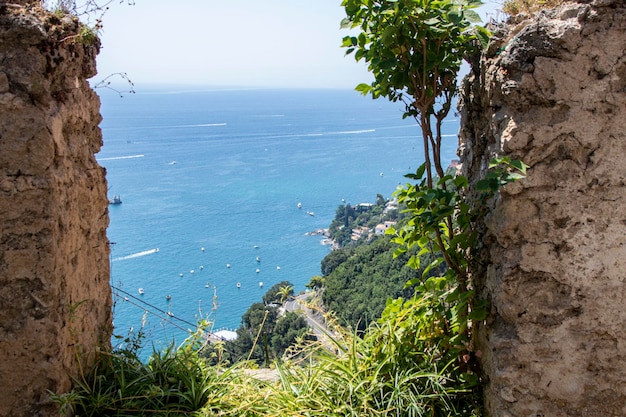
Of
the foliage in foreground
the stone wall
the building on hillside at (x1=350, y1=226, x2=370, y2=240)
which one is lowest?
the building on hillside at (x1=350, y1=226, x2=370, y2=240)

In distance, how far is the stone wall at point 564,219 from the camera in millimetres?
2432

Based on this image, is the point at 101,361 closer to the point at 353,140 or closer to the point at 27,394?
the point at 27,394

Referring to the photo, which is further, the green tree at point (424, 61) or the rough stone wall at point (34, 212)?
the green tree at point (424, 61)

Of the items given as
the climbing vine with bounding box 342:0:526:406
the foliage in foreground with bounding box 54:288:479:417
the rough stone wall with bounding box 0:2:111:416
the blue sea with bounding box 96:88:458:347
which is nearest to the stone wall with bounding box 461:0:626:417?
the climbing vine with bounding box 342:0:526:406

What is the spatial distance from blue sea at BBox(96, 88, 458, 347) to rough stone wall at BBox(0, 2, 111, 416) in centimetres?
1203

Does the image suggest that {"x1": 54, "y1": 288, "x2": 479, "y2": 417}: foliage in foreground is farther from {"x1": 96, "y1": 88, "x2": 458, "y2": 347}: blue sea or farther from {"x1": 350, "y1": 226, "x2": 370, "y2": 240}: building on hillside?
{"x1": 350, "y1": 226, "x2": 370, "y2": 240}: building on hillside

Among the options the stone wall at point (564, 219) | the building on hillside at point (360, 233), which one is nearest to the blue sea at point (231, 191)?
the building on hillside at point (360, 233)

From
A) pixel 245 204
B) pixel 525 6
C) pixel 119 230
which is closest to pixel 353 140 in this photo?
pixel 245 204

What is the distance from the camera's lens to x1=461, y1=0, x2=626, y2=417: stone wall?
7.98 feet

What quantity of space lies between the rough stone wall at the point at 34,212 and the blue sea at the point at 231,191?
474 inches

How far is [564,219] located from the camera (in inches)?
97.7

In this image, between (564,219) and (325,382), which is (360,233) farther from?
(564,219)

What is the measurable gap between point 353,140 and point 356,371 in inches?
2856

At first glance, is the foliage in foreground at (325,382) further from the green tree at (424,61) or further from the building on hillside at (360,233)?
the building on hillside at (360,233)
